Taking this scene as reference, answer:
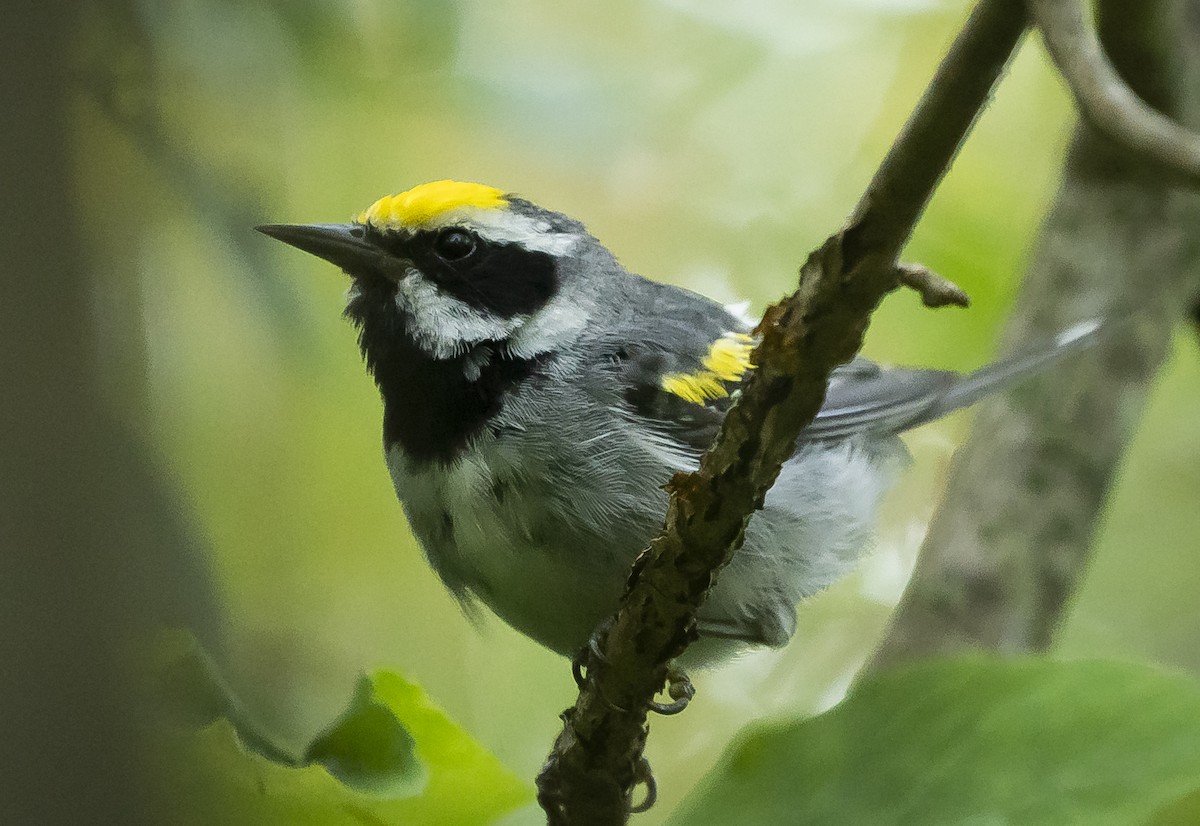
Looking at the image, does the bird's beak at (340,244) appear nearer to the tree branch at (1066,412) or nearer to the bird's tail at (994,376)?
the bird's tail at (994,376)

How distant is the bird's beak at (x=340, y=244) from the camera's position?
211cm

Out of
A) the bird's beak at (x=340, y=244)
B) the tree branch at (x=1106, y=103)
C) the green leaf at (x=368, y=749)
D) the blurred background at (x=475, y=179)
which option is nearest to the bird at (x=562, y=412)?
the bird's beak at (x=340, y=244)

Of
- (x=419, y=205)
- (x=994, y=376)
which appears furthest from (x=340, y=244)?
(x=994, y=376)

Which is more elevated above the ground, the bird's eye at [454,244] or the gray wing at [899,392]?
the gray wing at [899,392]

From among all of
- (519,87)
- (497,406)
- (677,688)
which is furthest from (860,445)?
(519,87)

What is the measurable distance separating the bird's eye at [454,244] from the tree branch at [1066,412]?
4.59ft

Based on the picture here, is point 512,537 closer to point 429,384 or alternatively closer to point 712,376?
point 429,384

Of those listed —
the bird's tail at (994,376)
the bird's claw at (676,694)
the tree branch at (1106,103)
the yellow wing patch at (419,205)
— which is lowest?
the bird's claw at (676,694)

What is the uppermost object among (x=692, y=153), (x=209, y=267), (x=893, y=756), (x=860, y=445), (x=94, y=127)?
(x=692, y=153)

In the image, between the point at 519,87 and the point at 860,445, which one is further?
the point at 519,87

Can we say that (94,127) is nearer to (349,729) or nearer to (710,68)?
(349,729)

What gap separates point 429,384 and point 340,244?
0.34m

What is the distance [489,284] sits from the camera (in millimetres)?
2201

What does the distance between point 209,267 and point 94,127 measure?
577 millimetres
